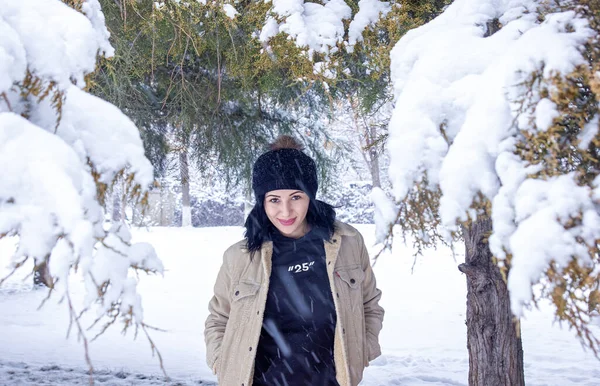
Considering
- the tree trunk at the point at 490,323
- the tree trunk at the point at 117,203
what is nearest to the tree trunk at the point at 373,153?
the tree trunk at the point at 490,323

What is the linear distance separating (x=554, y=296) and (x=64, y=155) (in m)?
1.36

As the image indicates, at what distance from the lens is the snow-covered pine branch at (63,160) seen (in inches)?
52.9

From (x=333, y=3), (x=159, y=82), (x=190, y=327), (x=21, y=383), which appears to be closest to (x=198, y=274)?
(x=190, y=327)

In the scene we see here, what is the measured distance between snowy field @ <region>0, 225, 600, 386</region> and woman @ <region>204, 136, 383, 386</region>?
48.6 inches

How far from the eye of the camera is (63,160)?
138 cm

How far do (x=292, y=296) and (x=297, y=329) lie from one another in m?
0.17

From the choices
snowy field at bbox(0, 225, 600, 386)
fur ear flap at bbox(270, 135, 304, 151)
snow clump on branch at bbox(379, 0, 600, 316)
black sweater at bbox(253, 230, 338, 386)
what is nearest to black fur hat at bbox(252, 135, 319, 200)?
fur ear flap at bbox(270, 135, 304, 151)

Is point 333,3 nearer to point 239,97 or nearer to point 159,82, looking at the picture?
point 239,97

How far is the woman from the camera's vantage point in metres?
2.69

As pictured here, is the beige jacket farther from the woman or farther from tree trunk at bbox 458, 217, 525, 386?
tree trunk at bbox 458, 217, 525, 386

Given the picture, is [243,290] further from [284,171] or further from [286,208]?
[284,171]

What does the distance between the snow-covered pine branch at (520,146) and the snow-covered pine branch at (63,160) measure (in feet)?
2.71

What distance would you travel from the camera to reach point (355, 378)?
8.95 ft

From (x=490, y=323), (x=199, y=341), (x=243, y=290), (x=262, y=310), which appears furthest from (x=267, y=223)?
(x=199, y=341)
